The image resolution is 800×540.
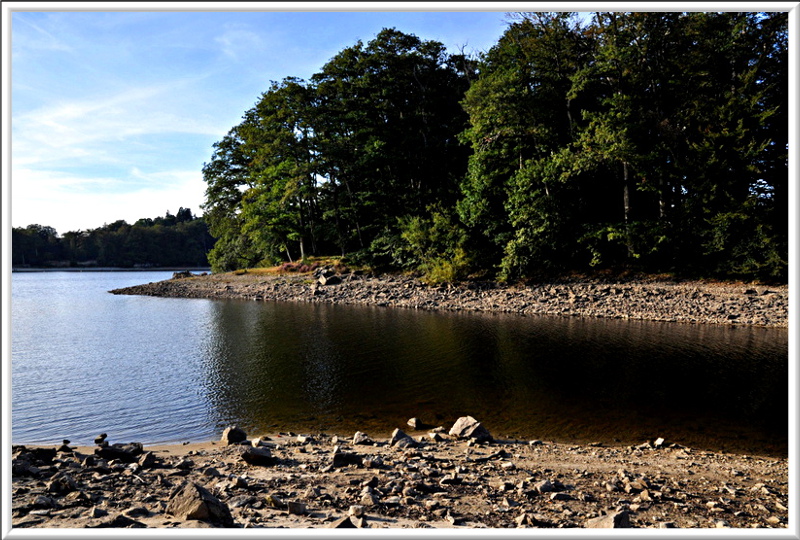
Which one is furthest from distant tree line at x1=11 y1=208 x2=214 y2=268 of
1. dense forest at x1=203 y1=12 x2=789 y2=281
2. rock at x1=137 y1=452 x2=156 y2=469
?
rock at x1=137 y1=452 x2=156 y2=469

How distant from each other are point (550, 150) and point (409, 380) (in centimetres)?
2466

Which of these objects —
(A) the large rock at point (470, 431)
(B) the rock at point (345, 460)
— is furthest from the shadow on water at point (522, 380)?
(B) the rock at point (345, 460)

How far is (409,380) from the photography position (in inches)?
535

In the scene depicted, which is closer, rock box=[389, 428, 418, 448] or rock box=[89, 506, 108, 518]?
rock box=[89, 506, 108, 518]

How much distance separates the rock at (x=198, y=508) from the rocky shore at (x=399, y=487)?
0.05ft

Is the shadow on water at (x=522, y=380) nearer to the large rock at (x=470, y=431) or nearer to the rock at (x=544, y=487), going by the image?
the large rock at (x=470, y=431)

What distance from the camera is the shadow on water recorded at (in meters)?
10.1

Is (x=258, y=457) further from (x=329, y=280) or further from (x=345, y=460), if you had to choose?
(x=329, y=280)

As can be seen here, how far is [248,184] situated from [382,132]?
2051 centimetres

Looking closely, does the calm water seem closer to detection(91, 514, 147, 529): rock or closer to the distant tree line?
detection(91, 514, 147, 529): rock

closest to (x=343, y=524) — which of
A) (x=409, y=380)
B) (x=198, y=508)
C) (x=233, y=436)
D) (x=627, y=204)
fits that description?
(x=198, y=508)

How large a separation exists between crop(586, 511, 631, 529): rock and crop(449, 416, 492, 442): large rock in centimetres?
367

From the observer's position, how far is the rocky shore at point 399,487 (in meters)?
5.01

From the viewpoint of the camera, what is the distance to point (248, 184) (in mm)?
54562
